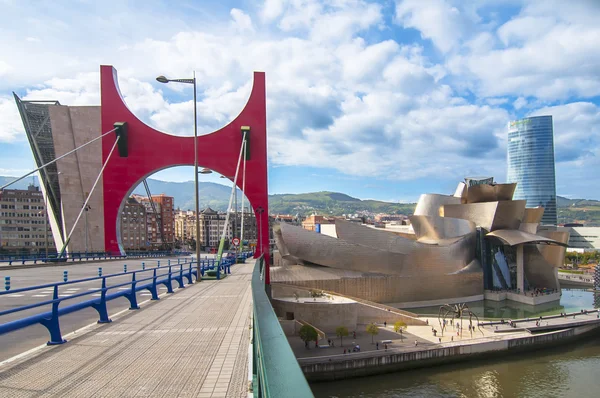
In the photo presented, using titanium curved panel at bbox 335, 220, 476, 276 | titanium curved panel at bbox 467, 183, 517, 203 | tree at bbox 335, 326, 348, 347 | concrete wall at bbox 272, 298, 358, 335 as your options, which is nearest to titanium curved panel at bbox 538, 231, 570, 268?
titanium curved panel at bbox 467, 183, 517, 203

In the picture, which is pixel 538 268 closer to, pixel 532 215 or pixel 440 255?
pixel 532 215

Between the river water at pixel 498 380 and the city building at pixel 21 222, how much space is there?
5648 cm

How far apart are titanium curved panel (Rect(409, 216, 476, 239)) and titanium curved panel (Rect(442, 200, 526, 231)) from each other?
6.31ft

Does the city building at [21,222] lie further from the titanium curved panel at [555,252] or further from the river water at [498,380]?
the titanium curved panel at [555,252]

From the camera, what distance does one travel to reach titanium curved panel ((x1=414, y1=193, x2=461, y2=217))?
4059 cm

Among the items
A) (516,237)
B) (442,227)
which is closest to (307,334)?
Result: (442,227)

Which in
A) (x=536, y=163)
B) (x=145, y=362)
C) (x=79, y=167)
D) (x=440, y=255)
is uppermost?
(x=536, y=163)

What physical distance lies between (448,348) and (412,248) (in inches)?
440

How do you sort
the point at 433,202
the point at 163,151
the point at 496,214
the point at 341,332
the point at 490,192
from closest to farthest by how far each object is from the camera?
the point at 341,332 → the point at 163,151 → the point at 496,214 → the point at 490,192 → the point at 433,202

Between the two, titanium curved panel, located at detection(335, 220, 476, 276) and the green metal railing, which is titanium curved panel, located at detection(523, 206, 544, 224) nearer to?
Answer: titanium curved panel, located at detection(335, 220, 476, 276)

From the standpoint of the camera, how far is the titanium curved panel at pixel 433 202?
40.6 meters

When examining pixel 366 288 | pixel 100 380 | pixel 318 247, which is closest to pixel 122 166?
pixel 318 247

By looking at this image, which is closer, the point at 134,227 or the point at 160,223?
the point at 134,227

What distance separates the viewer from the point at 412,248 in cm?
3170
